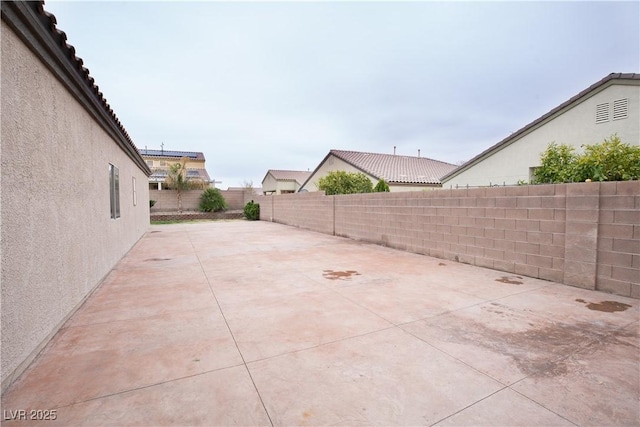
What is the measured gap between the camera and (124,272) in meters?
5.92

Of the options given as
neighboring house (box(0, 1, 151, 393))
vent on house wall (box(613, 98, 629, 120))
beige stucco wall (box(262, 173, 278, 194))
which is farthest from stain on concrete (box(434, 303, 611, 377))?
beige stucco wall (box(262, 173, 278, 194))

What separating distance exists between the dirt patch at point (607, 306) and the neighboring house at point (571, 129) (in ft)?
31.8

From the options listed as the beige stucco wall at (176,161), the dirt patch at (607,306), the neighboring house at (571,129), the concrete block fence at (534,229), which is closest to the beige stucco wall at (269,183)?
the beige stucco wall at (176,161)

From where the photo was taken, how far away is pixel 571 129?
11891mm

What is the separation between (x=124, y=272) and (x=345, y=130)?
24.6 meters

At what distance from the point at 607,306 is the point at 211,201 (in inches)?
961

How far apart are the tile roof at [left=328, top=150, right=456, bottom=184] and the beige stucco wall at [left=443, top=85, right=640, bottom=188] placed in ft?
19.0

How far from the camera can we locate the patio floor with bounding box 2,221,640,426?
1.91 metres

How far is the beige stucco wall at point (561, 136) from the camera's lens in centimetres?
1015

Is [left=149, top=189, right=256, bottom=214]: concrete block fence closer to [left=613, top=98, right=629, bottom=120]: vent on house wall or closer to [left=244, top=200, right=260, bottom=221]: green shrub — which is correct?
[left=244, top=200, right=260, bottom=221]: green shrub

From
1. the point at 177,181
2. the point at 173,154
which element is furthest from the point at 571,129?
the point at 173,154

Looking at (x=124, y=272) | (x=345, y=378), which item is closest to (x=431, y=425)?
(x=345, y=378)

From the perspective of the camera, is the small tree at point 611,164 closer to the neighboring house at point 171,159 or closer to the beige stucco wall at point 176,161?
the neighboring house at point 171,159

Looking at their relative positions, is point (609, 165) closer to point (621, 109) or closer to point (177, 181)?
point (621, 109)
